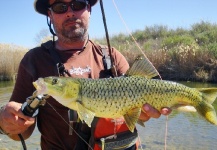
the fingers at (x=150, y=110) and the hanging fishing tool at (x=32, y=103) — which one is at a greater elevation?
the hanging fishing tool at (x=32, y=103)

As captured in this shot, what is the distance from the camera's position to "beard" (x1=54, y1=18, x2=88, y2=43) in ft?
11.7

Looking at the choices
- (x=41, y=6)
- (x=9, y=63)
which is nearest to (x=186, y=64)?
(x=9, y=63)

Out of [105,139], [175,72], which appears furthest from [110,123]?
[175,72]

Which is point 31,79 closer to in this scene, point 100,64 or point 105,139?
point 100,64

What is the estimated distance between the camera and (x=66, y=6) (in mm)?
3588

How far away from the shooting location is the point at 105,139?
10.6 feet

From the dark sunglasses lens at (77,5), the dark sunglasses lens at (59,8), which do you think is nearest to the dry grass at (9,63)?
the dark sunglasses lens at (59,8)

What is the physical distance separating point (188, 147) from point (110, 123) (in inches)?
212

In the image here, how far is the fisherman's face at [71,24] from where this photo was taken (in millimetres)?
3574

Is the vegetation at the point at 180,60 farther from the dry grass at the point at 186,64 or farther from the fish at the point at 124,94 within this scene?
the fish at the point at 124,94

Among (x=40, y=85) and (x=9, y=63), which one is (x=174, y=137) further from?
(x=9, y=63)

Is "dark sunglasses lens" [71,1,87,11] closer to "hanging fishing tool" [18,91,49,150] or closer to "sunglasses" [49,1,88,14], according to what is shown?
"sunglasses" [49,1,88,14]

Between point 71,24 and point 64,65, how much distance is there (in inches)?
18.3

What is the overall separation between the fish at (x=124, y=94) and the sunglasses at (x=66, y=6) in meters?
1.13
